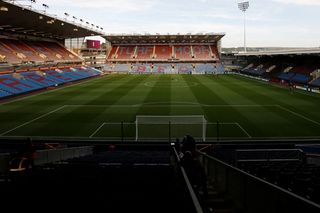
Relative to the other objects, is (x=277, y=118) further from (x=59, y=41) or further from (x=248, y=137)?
(x=59, y=41)

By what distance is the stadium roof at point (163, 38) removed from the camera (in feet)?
344

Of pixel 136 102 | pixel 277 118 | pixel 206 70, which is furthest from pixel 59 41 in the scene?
pixel 277 118

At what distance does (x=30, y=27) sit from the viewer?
64.3 metres

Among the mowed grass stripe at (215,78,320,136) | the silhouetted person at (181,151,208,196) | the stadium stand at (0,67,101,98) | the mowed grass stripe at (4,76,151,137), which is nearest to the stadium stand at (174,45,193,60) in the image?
the stadium stand at (0,67,101,98)

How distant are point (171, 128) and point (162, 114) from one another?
769 cm

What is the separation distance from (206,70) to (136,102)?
214 ft

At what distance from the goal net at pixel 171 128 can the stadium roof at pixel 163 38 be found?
81456mm

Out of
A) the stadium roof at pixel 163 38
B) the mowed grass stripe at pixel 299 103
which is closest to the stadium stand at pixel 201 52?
the stadium roof at pixel 163 38

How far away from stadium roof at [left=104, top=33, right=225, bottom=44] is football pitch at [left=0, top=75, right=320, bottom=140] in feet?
200

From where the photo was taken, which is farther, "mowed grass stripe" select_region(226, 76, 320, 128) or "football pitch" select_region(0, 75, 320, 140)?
"mowed grass stripe" select_region(226, 76, 320, 128)

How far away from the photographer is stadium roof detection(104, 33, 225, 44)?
105m

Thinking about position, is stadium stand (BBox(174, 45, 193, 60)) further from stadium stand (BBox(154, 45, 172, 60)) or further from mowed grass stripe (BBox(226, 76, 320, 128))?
mowed grass stripe (BBox(226, 76, 320, 128))

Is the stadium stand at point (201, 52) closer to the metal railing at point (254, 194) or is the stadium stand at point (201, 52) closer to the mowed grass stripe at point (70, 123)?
the mowed grass stripe at point (70, 123)

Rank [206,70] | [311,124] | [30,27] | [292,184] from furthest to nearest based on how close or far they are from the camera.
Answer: [206,70]
[30,27]
[311,124]
[292,184]
